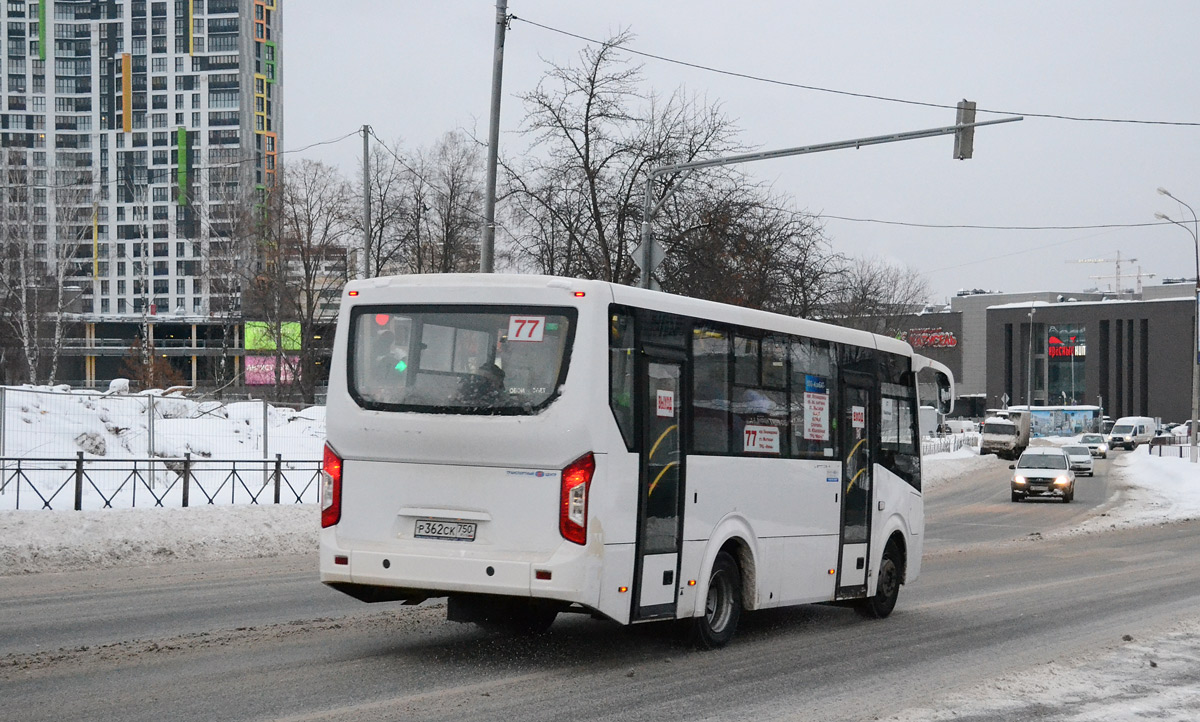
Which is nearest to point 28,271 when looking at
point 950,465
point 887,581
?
point 950,465

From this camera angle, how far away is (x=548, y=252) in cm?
3716

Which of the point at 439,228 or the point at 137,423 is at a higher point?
the point at 439,228

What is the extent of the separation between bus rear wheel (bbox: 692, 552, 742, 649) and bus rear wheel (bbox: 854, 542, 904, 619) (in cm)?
271

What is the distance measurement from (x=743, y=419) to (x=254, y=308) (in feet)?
203

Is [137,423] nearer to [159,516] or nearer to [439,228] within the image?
[159,516]

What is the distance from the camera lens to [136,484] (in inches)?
958

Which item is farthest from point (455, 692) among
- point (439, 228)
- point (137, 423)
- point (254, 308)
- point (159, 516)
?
point (254, 308)

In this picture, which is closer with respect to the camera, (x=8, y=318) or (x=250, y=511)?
(x=250, y=511)

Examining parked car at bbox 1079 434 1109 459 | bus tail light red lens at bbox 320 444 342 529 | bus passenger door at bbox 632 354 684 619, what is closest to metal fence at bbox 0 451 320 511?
bus tail light red lens at bbox 320 444 342 529

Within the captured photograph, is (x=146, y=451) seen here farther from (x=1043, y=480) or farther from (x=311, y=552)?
(x=1043, y=480)

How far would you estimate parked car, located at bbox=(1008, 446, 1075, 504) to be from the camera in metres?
38.6

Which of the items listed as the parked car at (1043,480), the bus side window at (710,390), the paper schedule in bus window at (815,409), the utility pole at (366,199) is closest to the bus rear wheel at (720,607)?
the bus side window at (710,390)

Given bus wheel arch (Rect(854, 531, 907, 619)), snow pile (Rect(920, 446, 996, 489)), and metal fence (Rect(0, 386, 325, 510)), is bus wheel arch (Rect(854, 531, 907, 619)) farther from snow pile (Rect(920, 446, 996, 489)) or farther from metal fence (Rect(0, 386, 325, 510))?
snow pile (Rect(920, 446, 996, 489))

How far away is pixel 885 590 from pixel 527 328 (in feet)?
18.9
